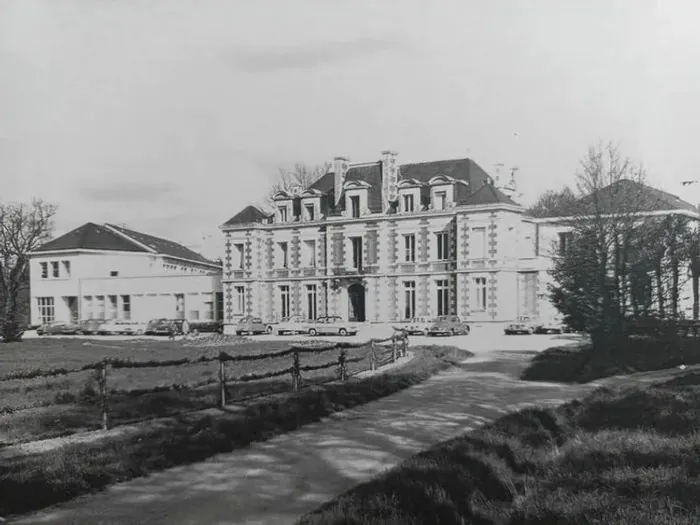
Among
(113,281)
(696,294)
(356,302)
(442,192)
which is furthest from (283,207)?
(696,294)

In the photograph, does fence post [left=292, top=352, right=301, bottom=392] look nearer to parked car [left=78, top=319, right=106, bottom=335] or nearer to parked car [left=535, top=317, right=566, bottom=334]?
parked car [left=535, top=317, right=566, bottom=334]

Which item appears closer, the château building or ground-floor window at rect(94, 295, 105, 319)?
the château building

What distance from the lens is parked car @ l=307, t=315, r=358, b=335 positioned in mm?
41944

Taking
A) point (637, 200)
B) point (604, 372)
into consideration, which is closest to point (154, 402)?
point (604, 372)

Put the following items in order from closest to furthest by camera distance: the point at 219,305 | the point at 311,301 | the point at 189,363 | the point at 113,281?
the point at 189,363, the point at 311,301, the point at 219,305, the point at 113,281

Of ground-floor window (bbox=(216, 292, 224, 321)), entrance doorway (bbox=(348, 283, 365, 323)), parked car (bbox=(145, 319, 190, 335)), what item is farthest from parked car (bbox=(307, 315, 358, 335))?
ground-floor window (bbox=(216, 292, 224, 321))

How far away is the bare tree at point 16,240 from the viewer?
41.1 metres

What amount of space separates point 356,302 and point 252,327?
7276 millimetres

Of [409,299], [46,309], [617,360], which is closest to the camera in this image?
[617,360]

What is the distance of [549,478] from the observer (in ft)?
24.7

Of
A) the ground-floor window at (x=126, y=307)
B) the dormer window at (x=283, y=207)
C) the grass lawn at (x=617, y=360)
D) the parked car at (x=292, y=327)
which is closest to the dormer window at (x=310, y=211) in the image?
the dormer window at (x=283, y=207)

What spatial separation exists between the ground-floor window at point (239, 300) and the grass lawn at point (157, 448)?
1443 inches

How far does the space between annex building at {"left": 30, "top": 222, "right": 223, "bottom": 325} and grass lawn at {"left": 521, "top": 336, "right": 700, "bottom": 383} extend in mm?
34343

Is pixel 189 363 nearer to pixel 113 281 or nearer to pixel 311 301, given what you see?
pixel 311 301
